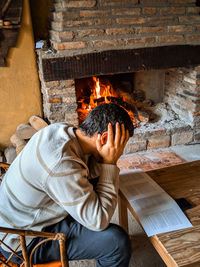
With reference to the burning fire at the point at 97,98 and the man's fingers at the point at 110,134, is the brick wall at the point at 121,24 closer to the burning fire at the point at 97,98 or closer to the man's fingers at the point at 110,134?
the burning fire at the point at 97,98

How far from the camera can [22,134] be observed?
2.97 metres

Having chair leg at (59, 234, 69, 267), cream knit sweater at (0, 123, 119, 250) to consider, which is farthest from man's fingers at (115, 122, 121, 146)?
chair leg at (59, 234, 69, 267)

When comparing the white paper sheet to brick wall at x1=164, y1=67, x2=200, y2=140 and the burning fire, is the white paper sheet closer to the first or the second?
the burning fire

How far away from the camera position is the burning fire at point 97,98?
322 cm

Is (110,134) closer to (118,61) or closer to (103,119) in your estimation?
(103,119)

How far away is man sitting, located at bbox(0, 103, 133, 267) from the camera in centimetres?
122

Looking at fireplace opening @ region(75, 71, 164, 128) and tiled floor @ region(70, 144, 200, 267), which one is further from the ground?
fireplace opening @ region(75, 71, 164, 128)

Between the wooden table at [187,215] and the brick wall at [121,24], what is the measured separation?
1414 mm

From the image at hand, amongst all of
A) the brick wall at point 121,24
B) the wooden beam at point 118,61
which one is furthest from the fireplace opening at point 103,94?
the brick wall at point 121,24

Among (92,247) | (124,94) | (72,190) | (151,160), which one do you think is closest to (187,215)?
(92,247)

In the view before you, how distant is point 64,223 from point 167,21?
2226 mm

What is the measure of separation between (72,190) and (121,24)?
Result: 1.94m

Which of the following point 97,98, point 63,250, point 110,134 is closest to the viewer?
point 63,250

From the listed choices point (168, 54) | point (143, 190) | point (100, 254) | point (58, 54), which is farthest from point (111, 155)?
point (168, 54)
